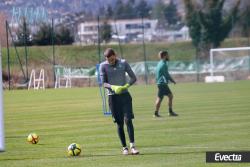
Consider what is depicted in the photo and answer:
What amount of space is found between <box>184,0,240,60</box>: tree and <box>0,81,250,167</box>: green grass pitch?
124 feet

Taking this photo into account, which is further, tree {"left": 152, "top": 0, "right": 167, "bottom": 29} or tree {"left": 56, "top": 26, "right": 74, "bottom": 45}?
tree {"left": 152, "top": 0, "right": 167, "bottom": 29}

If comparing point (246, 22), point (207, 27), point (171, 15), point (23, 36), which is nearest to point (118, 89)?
point (23, 36)

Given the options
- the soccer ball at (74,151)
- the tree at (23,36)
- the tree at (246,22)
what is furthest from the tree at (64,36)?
the soccer ball at (74,151)

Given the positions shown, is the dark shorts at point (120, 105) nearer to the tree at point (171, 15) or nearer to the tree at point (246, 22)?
the tree at point (246, 22)

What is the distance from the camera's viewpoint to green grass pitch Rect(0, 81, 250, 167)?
15.4 meters

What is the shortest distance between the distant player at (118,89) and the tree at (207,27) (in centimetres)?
5429

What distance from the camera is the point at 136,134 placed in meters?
20.6

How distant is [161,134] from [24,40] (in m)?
41.9

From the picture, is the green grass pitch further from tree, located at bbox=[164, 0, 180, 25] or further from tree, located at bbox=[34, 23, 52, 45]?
tree, located at bbox=[164, 0, 180, 25]

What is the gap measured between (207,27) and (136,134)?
177 feet

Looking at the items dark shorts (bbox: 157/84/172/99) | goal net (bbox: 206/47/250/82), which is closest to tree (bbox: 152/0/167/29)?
goal net (bbox: 206/47/250/82)

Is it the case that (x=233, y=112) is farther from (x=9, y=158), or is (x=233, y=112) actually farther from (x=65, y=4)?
(x=65, y=4)

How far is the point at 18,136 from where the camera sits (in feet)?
69.8

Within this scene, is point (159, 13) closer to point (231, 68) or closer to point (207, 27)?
point (207, 27)
